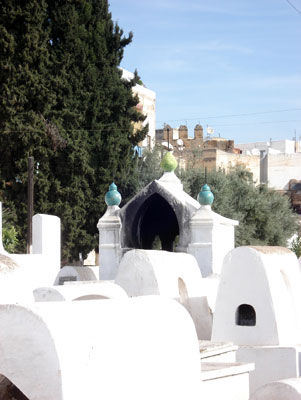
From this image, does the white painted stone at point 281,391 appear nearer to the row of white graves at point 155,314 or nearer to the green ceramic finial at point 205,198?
the row of white graves at point 155,314

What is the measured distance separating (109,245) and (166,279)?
459cm

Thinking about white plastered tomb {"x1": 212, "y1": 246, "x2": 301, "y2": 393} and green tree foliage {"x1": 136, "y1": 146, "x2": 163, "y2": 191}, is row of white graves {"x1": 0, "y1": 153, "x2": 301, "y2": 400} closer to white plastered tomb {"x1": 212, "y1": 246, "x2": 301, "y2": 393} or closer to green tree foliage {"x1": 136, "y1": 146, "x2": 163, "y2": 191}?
white plastered tomb {"x1": 212, "y1": 246, "x2": 301, "y2": 393}

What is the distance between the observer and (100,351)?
586cm

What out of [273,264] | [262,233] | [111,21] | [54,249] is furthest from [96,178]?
[273,264]

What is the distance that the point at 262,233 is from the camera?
3006 cm

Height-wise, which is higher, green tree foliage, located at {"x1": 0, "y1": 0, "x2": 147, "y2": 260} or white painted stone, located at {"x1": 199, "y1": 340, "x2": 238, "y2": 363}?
green tree foliage, located at {"x1": 0, "y1": 0, "x2": 147, "y2": 260}

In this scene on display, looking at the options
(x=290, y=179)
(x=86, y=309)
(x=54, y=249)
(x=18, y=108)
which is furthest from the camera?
(x=290, y=179)

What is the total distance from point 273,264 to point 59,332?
26.9ft

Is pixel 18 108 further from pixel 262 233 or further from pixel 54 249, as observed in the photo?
pixel 262 233

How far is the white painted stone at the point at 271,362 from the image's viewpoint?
12.5 m

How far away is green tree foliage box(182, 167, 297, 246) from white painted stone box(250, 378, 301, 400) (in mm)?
19823

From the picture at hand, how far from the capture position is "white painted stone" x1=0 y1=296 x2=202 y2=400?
5.43m

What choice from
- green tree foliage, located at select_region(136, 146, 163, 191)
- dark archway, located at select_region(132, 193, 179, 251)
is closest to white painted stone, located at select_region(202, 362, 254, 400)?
dark archway, located at select_region(132, 193, 179, 251)

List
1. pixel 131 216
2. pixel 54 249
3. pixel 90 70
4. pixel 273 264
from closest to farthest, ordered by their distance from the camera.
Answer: pixel 273 264, pixel 54 249, pixel 131 216, pixel 90 70
